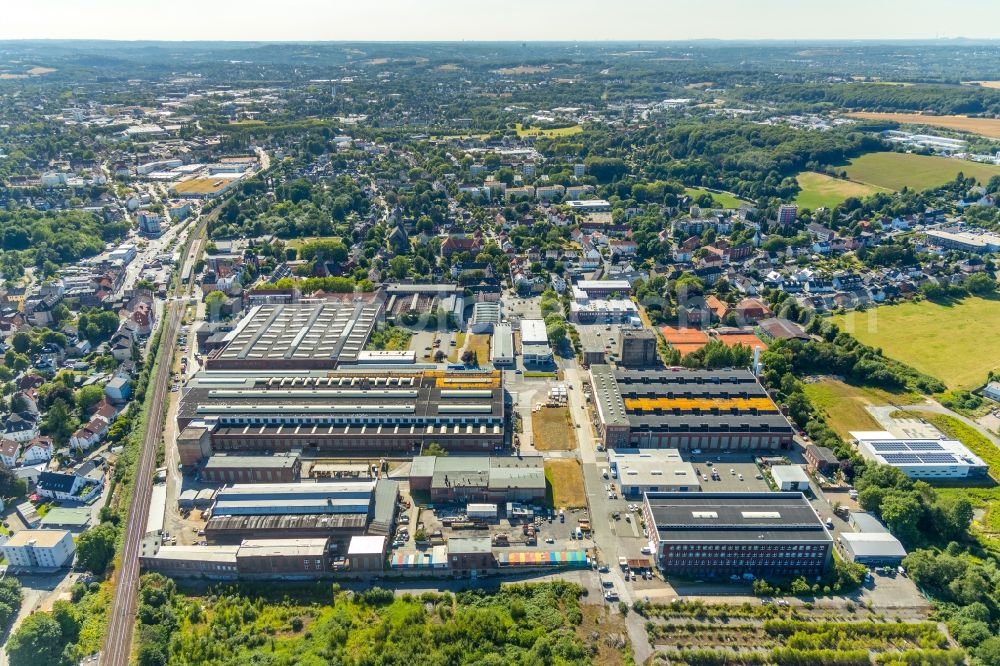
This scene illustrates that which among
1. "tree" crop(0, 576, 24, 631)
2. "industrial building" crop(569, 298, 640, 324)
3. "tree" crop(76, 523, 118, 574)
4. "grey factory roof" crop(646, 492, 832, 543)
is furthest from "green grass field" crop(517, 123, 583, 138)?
"tree" crop(0, 576, 24, 631)

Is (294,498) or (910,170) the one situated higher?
(910,170)

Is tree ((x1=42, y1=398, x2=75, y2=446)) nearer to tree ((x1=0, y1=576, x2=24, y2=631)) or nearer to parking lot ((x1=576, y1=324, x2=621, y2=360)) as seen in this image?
tree ((x1=0, y1=576, x2=24, y2=631))

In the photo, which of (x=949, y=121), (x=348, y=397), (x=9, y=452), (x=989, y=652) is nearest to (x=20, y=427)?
(x=9, y=452)

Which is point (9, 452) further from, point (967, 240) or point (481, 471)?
point (967, 240)

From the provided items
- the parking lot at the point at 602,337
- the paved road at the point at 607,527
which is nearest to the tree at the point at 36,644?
the paved road at the point at 607,527

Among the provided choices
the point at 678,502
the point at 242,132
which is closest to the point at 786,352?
the point at 678,502

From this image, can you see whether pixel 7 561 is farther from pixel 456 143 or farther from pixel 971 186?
pixel 971 186
